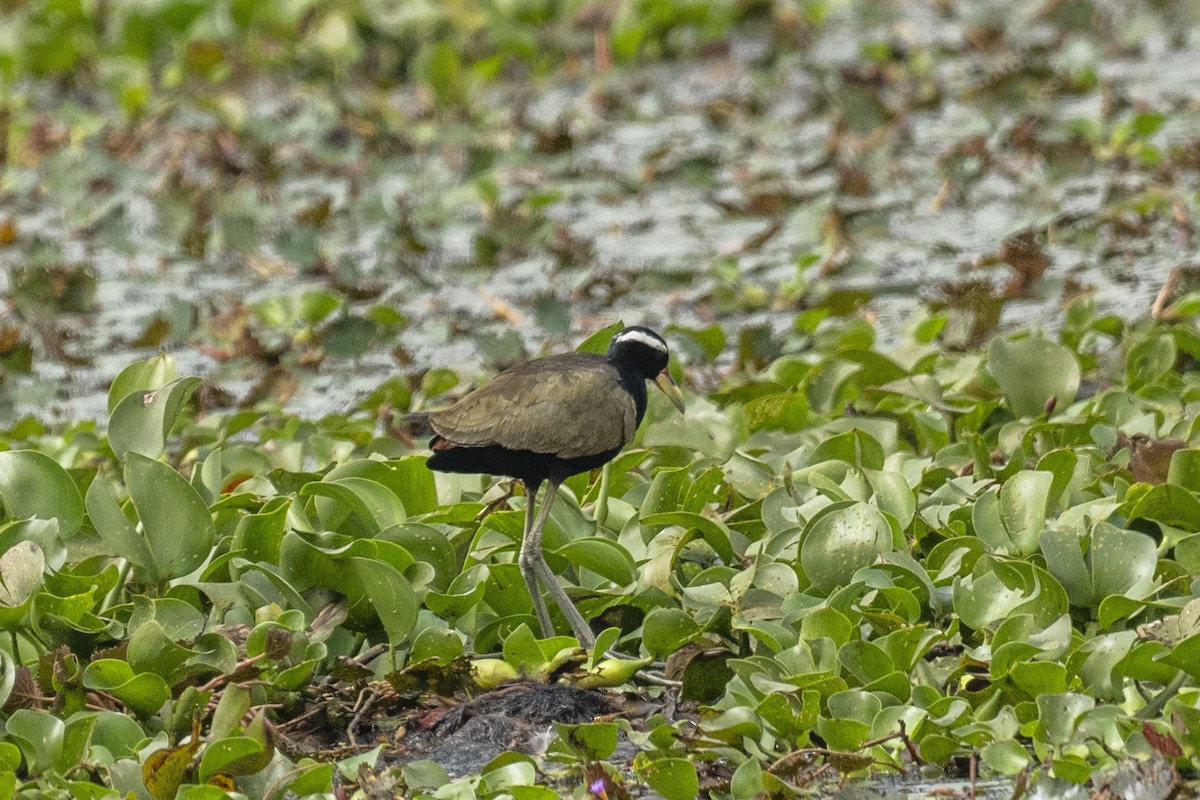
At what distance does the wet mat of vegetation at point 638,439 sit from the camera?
340cm

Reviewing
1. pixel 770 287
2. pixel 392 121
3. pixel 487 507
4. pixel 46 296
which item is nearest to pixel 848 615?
pixel 487 507

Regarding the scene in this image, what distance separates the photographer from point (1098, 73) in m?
10.1

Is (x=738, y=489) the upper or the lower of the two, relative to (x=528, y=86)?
upper

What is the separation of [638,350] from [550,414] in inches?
13.4

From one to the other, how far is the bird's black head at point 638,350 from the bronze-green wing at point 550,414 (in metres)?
0.13

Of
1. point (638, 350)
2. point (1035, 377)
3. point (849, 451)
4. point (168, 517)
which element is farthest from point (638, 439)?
point (168, 517)

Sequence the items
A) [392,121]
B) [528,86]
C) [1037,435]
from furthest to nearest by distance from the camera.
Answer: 1. [528,86]
2. [392,121]
3. [1037,435]

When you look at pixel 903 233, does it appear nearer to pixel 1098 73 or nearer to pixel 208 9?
pixel 1098 73

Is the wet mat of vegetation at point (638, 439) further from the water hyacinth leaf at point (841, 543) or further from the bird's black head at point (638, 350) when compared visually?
the bird's black head at point (638, 350)

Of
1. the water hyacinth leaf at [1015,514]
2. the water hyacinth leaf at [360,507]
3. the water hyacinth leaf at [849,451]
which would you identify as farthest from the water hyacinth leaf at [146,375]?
the water hyacinth leaf at [1015,514]

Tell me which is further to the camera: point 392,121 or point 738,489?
point 392,121

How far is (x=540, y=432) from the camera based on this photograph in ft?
12.8

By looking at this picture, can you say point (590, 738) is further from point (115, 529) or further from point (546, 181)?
point (546, 181)

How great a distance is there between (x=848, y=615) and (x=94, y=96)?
27.4ft
